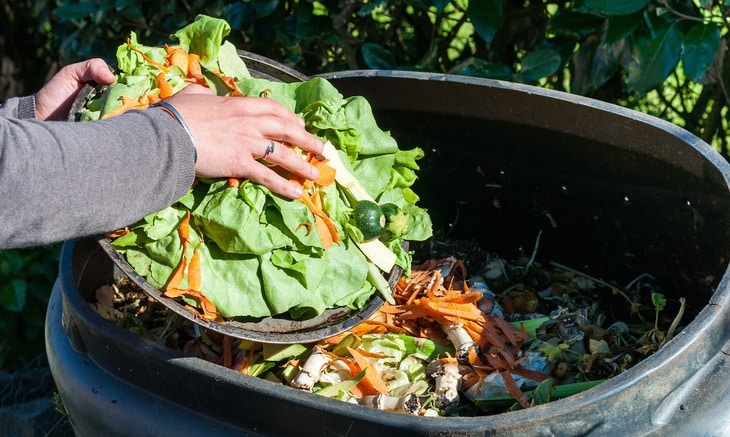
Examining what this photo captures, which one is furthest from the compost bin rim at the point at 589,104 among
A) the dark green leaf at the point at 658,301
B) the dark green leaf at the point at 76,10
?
the dark green leaf at the point at 76,10

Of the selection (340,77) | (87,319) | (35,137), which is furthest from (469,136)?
(35,137)

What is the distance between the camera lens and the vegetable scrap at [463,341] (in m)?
2.10

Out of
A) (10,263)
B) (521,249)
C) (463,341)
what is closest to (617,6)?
(521,249)

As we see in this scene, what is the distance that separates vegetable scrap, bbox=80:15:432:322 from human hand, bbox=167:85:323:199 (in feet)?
0.17

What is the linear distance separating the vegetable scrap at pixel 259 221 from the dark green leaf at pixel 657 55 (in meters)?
0.96

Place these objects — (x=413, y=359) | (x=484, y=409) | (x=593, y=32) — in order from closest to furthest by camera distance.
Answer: (x=484, y=409) < (x=413, y=359) < (x=593, y=32)

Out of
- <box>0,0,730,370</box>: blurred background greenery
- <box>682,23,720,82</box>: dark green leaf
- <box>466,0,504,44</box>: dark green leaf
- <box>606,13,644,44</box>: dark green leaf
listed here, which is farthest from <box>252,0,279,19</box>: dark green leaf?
<box>682,23,720,82</box>: dark green leaf

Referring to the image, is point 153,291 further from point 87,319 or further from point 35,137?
point 35,137

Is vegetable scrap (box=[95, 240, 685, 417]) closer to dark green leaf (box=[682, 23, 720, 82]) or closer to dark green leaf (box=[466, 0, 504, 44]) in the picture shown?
dark green leaf (box=[682, 23, 720, 82])

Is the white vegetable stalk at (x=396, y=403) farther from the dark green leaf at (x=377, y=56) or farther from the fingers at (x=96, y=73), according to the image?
the dark green leaf at (x=377, y=56)

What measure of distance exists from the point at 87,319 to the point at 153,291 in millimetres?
237

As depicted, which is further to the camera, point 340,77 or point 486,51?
point 486,51

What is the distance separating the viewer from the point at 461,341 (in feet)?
7.43

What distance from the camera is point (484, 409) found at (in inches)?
82.5
